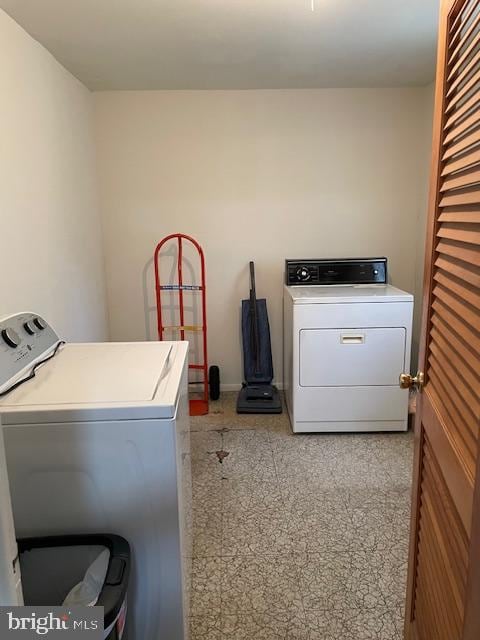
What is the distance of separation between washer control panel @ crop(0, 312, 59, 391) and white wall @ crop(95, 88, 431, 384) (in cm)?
190

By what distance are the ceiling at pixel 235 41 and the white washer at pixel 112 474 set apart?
5.65 feet

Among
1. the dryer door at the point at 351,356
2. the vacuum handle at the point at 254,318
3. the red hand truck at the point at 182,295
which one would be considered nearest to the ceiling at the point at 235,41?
the red hand truck at the point at 182,295

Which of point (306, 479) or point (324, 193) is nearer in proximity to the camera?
point (306, 479)

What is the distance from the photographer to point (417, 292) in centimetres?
358

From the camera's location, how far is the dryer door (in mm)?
2893

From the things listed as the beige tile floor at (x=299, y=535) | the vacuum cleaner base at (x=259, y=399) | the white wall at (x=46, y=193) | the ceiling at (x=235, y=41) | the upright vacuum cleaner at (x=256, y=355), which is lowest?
the beige tile floor at (x=299, y=535)

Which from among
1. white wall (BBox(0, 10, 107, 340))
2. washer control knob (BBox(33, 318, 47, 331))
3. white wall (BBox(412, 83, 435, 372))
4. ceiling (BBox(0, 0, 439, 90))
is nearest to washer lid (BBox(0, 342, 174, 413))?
washer control knob (BBox(33, 318, 47, 331))

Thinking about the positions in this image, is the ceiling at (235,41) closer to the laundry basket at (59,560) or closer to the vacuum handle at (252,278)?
the vacuum handle at (252,278)

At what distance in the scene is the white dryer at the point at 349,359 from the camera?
2.87m

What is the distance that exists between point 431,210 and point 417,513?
83cm

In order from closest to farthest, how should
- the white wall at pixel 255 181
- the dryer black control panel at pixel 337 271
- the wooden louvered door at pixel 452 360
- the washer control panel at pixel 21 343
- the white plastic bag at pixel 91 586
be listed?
the wooden louvered door at pixel 452 360 → the white plastic bag at pixel 91 586 → the washer control panel at pixel 21 343 → the white wall at pixel 255 181 → the dryer black control panel at pixel 337 271

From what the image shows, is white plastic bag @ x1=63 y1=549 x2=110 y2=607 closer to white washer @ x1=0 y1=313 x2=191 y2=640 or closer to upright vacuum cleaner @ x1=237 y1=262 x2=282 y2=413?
white washer @ x1=0 y1=313 x2=191 y2=640

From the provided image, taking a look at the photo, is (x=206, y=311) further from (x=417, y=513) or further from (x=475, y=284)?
(x=475, y=284)

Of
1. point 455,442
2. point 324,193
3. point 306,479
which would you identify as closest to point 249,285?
point 324,193
